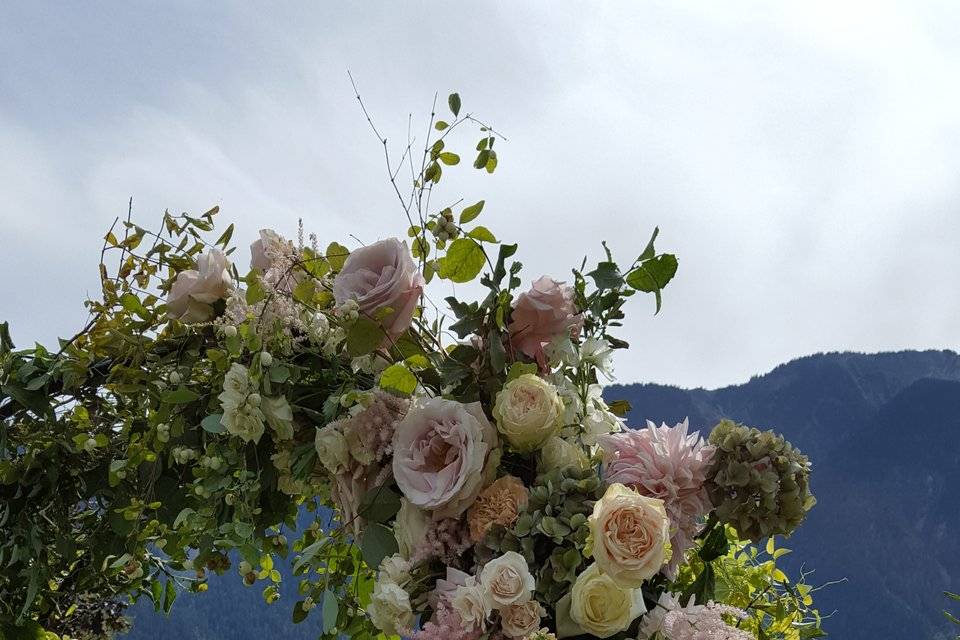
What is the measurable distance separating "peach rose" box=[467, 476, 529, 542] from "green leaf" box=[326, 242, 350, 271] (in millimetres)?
564

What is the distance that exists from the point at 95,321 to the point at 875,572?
1810 inches

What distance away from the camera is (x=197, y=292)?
5.78ft

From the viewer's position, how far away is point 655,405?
141 feet

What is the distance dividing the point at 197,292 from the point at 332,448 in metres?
0.51

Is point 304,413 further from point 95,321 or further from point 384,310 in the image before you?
point 95,321

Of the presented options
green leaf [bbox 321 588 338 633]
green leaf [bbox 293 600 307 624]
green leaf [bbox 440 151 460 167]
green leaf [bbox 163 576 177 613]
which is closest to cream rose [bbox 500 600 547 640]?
green leaf [bbox 321 588 338 633]

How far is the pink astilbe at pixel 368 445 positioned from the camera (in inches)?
58.0

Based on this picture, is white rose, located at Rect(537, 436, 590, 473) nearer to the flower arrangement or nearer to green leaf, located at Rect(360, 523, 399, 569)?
the flower arrangement

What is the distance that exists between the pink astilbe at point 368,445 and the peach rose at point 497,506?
183 mm

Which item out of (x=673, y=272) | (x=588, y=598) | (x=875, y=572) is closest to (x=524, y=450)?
(x=588, y=598)

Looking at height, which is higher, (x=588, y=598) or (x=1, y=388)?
(x=1, y=388)

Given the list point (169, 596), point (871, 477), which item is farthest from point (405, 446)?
point (871, 477)

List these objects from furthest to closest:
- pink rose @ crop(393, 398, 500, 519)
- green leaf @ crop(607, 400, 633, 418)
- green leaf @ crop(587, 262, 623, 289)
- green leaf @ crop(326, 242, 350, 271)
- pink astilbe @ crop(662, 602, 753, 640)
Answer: green leaf @ crop(326, 242, 350, 271) → green leaf @ crop(607, 400, 633, 418) → green leaf @ crop(587, 262, 623, 289) → pink rose @ crop(393, 398, 500, 519) → pink astilbe @ crop(662, 602, 753, 640)

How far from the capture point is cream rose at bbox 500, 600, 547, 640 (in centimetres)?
123
